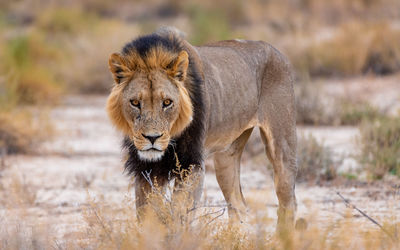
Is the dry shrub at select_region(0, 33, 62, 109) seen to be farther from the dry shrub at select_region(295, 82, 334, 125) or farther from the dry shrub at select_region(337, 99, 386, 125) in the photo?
the dry shrub at select_region(337, 99, 386, 125)

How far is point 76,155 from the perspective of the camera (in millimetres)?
10070

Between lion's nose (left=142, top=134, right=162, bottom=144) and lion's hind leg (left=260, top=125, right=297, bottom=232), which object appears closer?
lion's nose (left=142, top=134, right=162, bottom=144)

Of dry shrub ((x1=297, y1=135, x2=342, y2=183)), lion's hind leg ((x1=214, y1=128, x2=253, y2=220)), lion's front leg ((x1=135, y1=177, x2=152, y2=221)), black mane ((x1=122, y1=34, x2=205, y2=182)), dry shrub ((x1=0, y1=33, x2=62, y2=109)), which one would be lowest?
dry shrub ((x1=0, y1=33, x2=62, y2=109))

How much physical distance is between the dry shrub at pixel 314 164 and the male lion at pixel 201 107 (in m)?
2.11

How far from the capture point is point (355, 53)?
15.4 metres

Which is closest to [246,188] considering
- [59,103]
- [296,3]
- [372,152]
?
[372,152]

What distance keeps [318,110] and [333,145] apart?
5.57ft

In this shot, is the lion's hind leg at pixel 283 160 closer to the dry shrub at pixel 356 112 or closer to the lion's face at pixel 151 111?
the lion's face at pixel 151 111

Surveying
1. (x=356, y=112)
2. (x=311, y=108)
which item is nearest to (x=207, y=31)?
(x=311, y=108)

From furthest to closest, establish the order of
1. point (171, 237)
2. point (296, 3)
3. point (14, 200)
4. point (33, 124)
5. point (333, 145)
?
1. point (296, 3)
2. point (33, 124)
3. point (333, 145)
4. point (14, 200)
5. point (171, 237)

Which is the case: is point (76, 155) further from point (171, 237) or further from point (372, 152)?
point (171, 237)

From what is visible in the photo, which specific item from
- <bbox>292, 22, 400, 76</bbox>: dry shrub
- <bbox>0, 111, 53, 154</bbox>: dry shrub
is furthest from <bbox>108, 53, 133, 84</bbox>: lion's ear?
<bbox>292, 22, 400, 76</bbox>: dry shrub

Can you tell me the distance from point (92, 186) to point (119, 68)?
3256mm

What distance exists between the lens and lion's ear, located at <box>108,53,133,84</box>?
5.00 metres
